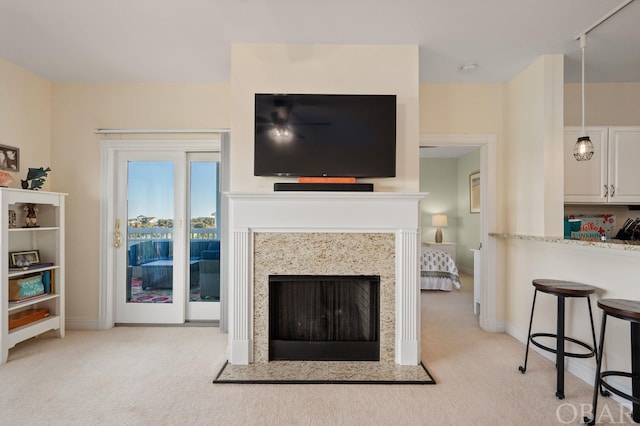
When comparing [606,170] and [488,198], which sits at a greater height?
[606,170]

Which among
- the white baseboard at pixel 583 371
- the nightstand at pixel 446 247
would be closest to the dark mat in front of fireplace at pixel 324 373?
the white baseboard at pixel 583 371

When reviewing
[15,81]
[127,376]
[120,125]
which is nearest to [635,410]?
[127,376]

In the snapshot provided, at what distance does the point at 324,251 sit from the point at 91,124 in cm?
296

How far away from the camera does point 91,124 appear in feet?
11.7

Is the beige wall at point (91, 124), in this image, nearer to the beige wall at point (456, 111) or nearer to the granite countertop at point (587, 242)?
the beige wall at point (456, 111)

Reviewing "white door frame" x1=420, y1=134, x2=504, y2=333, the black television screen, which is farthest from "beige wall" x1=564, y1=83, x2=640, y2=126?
the black television screen

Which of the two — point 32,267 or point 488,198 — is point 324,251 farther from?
point 32,267

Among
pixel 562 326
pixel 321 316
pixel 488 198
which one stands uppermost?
pixel 488 198

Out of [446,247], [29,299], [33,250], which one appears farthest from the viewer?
[446,247]

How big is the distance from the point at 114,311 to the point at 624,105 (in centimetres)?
601

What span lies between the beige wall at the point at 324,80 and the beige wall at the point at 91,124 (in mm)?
915

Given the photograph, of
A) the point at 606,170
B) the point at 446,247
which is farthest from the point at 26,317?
the point at 446,247

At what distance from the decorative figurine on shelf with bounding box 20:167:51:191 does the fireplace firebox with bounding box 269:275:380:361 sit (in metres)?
2.51

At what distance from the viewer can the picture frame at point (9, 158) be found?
9.96 feet
